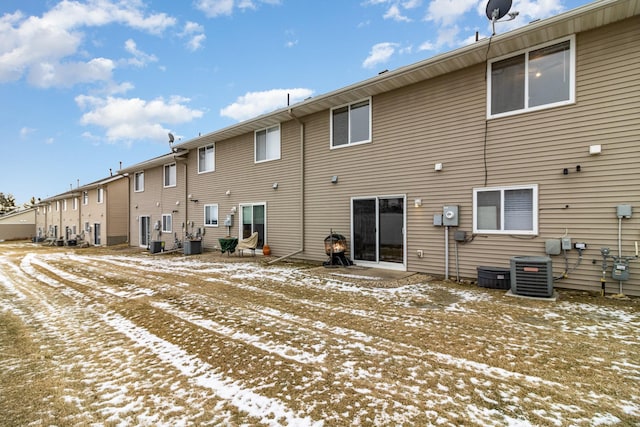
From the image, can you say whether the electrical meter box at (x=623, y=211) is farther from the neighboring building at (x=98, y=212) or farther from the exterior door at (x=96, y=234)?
the exterior door at (x=96, y=234)

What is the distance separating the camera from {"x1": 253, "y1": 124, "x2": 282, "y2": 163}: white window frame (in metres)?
10.9

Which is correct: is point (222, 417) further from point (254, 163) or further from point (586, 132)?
point (254, 163)

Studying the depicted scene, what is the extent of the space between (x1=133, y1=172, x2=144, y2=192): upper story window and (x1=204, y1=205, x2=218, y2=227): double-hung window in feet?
24.0

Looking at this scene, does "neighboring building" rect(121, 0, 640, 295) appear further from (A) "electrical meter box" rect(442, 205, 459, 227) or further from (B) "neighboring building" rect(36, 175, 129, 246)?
(B) "neighboring building" rect(36, 175, 129, 246)

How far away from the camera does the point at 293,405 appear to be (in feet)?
7.63

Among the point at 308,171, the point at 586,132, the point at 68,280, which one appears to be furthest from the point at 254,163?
the point at 586,132

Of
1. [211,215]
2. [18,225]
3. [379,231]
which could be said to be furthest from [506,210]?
[18,225]

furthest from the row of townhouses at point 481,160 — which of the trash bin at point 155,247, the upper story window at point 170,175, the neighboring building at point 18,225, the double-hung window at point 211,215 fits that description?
the neighboring building at point 18,225

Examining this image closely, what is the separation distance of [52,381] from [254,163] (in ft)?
31.4

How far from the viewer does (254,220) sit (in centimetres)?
1181

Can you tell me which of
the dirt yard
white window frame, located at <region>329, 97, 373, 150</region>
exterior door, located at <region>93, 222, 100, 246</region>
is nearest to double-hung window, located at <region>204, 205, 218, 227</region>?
white window frame, located at <region>329, 97, 373, 150</region>

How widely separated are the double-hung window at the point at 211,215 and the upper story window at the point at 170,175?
10.9ft

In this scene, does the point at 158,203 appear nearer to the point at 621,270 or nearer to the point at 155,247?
the point at 155,247

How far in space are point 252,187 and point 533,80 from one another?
902 centimetres
